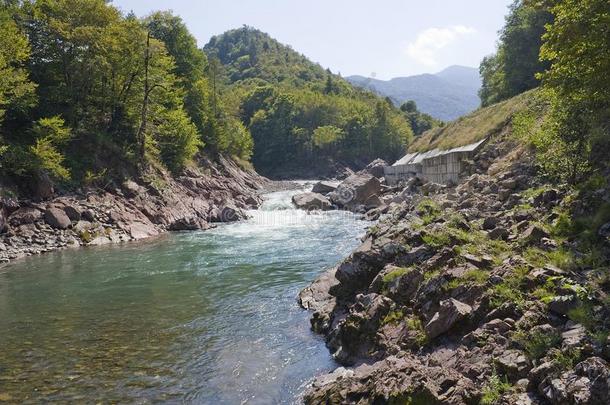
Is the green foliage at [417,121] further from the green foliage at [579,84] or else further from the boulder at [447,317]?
the boulder at [447,317]

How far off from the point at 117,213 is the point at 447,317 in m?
31.6

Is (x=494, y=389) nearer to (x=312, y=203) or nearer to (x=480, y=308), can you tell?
(x=480, y=308)

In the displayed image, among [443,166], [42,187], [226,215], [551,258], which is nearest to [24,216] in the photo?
[42,187]

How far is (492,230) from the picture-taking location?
15000 millimetres

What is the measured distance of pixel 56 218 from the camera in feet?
106

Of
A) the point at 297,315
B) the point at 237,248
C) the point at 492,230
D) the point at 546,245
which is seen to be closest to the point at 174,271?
the point at 237,248

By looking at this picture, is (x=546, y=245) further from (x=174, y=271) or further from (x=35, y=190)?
(x=35, y=190)

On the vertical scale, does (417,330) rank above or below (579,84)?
below

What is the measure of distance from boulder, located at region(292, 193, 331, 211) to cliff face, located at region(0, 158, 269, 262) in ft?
18.3

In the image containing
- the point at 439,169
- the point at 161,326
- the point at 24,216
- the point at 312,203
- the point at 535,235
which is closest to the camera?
the point at 535,235

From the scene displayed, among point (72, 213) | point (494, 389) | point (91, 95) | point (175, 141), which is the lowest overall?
point (494, 389)

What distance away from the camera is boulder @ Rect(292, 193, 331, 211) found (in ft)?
168

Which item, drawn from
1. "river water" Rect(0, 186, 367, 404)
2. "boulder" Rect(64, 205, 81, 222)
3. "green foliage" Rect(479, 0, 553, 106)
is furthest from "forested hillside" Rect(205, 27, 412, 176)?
"river water" Rect(0, 186, 367, 404)

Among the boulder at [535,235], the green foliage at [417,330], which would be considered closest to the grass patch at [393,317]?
the green foliage at [417,330]
